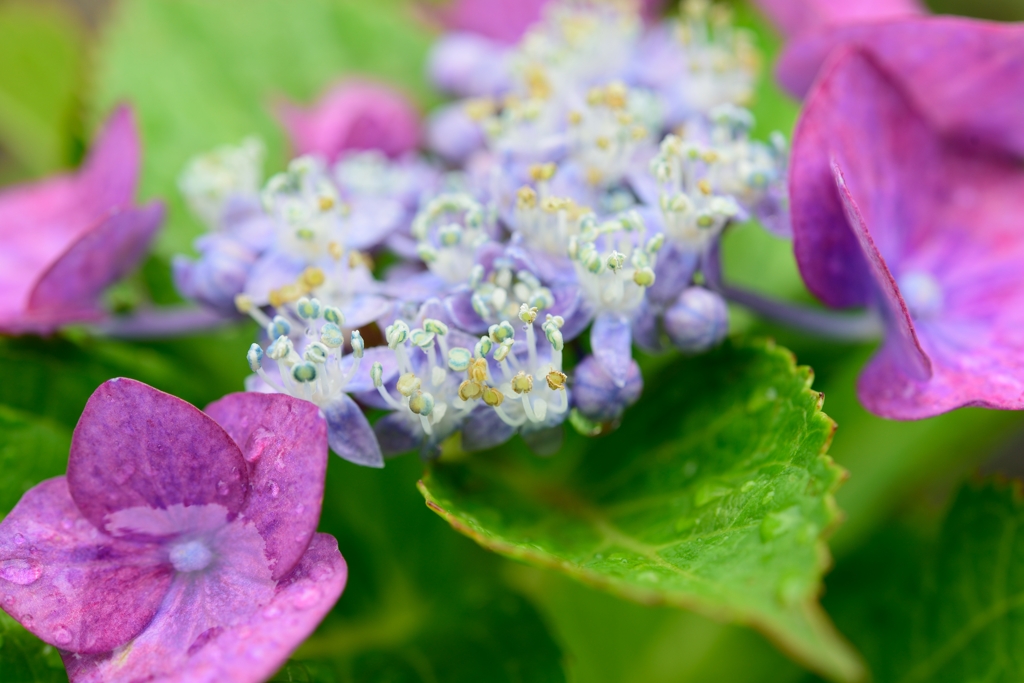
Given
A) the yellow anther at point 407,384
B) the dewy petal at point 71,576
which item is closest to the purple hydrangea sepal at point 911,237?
the yellow anther at point 407,384

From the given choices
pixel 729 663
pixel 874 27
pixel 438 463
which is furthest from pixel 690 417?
pixel 729 663

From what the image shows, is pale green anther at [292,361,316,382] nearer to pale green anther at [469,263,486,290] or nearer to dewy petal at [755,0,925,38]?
pale green anther at [469,263,486,290]

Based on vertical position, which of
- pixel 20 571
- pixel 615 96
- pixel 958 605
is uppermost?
pixel 615 96

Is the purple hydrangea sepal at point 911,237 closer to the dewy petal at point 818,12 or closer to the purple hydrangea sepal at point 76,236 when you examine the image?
the dewy petal at point 818,12

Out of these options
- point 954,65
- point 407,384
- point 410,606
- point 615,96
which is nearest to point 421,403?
point 407,384

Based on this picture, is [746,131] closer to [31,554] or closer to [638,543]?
[638,543]

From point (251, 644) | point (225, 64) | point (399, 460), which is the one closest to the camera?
point (251, 644)

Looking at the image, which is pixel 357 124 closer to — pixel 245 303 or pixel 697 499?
pixel 245 303
